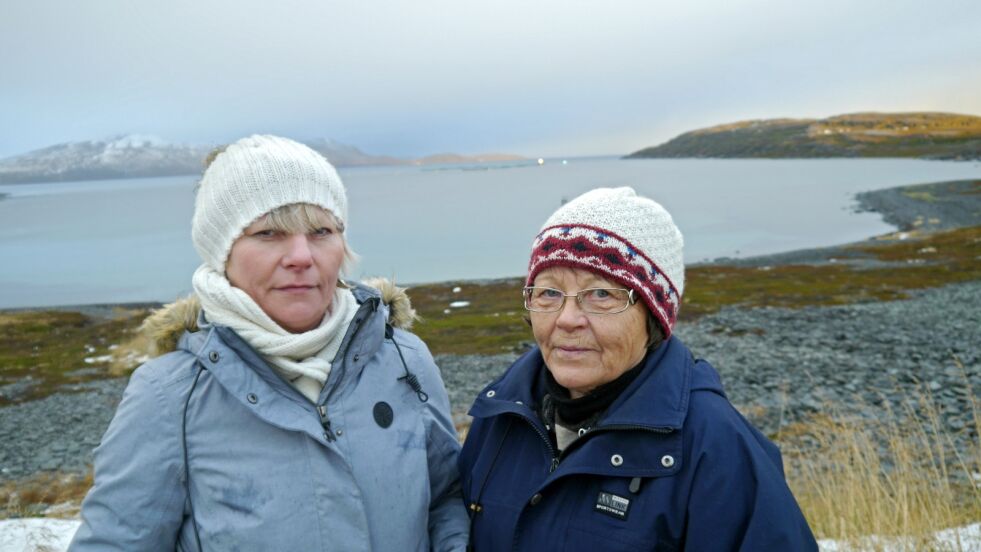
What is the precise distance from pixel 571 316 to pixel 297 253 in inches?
43.6

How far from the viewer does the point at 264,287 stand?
269cm

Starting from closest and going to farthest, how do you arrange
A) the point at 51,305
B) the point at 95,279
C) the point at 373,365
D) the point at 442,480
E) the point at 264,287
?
the point at 264,287 < the point at 373,365 < the point at 442,480 < the point at 51,305 < the point at 95,279

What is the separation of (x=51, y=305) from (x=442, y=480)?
135 ft

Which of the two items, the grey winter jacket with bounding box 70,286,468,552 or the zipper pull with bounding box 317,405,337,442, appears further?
the zipper pull with bounding box 317,405,337,442

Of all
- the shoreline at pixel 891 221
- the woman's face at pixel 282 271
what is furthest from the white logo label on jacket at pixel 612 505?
the shoreline at pixel 891 221

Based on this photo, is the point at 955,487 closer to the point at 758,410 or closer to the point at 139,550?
the point at 758,410

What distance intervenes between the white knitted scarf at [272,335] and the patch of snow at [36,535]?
3.39 m

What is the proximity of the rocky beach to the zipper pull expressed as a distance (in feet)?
29.3

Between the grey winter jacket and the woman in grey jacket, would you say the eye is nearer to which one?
the woman in grey jacket

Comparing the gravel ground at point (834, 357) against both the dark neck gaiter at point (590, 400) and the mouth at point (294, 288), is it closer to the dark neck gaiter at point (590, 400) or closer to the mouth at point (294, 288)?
the dark neck gaiter at point (590, 400)

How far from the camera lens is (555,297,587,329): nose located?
2604 millimetres

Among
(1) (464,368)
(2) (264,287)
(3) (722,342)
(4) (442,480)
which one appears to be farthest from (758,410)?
(2) (264,287)

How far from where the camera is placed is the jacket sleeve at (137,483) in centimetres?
235

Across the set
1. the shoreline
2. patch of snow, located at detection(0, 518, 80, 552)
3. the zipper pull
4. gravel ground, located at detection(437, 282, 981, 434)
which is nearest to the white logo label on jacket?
the zipper pull
